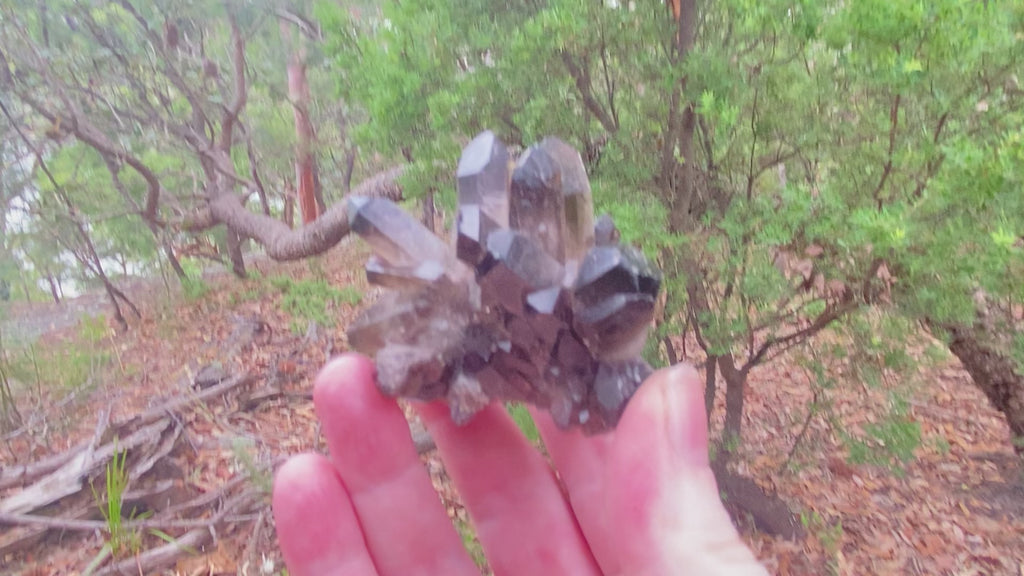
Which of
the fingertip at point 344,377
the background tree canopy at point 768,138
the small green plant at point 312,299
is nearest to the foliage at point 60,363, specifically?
the small green plant at point 312,299

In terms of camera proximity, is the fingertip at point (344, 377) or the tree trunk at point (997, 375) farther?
the tree trunk at point (997, 375)

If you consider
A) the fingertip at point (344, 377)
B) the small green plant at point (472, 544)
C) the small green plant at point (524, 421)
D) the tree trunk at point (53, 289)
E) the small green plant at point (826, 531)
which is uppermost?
the fingertip at point (344, 377)

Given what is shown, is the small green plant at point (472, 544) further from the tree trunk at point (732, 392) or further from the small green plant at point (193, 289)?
the small green plant at point (193, 289)

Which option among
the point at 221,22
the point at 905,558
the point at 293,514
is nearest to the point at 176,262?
the point at 221,22

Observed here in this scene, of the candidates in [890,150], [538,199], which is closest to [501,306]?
[538,199]

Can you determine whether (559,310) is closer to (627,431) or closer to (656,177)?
(627,431)

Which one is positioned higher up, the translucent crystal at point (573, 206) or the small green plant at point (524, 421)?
the translucent crystal at point (573, 206)
